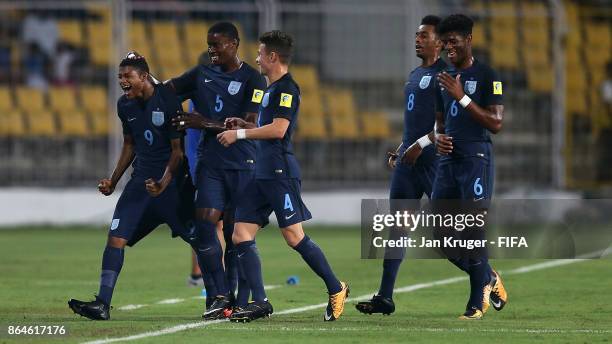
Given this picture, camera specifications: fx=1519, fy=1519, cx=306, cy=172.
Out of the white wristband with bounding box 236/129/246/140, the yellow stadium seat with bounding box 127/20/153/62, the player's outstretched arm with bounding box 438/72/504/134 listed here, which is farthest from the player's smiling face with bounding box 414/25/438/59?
the yellow stadium seat with bounding box 127/20/153/62

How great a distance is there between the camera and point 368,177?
2423 centimetres

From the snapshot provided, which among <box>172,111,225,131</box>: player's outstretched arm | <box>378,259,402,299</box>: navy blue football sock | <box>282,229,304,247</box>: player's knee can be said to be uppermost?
<box>172,111,225,131</box>: player's outstretched arm

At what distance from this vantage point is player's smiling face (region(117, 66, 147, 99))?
1133 cm

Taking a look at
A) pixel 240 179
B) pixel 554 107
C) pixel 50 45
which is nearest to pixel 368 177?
pixel 554 107

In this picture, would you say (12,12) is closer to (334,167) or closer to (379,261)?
(334,167)

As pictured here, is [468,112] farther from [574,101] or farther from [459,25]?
[574,101]

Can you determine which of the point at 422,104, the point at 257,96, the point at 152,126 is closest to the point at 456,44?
the point at 422,104

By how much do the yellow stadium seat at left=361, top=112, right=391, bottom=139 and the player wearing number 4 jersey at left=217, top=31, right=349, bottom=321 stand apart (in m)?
13.0

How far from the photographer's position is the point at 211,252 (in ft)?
37.8

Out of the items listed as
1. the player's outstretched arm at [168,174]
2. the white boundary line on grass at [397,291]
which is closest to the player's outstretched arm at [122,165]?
the player's outstretched arm at [168,174]

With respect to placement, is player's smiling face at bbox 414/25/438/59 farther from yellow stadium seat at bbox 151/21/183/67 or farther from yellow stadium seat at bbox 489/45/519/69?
yellow stadium seat at bbox 489/45/519/69

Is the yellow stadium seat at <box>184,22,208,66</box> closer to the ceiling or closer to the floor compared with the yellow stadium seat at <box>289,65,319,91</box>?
closer to the ceiling

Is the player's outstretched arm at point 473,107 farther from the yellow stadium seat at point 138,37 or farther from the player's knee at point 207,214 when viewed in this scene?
the yellow stadium seat at point 138,37

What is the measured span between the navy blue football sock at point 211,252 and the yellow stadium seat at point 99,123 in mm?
12506
